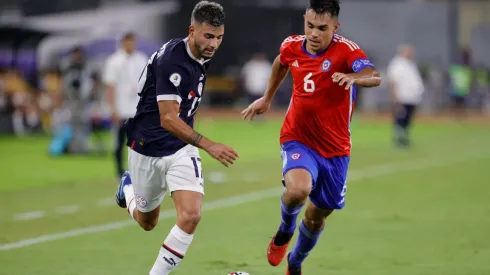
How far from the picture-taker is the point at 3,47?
123 feet

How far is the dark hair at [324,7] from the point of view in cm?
927

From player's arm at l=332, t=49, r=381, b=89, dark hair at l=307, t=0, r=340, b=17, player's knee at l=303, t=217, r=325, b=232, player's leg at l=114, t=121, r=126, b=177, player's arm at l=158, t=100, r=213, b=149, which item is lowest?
player's leg at l=114, t=121, r=126, b=177

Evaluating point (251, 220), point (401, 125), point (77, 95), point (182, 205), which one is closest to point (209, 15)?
point (182, 205)

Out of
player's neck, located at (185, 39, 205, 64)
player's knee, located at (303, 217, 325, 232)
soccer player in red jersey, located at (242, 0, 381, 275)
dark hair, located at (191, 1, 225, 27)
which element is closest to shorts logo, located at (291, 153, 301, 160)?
A: soccer player in red jersey, located at (242, 0, 381, 275)

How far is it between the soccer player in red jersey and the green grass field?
868mm

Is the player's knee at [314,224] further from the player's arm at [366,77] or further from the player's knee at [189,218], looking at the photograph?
the player's arm at [366,77]

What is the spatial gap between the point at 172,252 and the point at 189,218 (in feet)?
1.03

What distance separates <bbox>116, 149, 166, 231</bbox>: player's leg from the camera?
9.38m

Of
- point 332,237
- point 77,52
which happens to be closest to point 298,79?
point 332,237

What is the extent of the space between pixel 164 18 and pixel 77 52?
2012 cm

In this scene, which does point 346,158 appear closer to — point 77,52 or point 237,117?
point 77,52

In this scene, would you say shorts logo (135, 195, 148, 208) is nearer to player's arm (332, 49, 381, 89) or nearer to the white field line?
player's arm (332, 49, 381, 89)

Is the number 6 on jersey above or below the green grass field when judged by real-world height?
above

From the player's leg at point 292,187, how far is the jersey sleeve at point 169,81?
3.97ft
